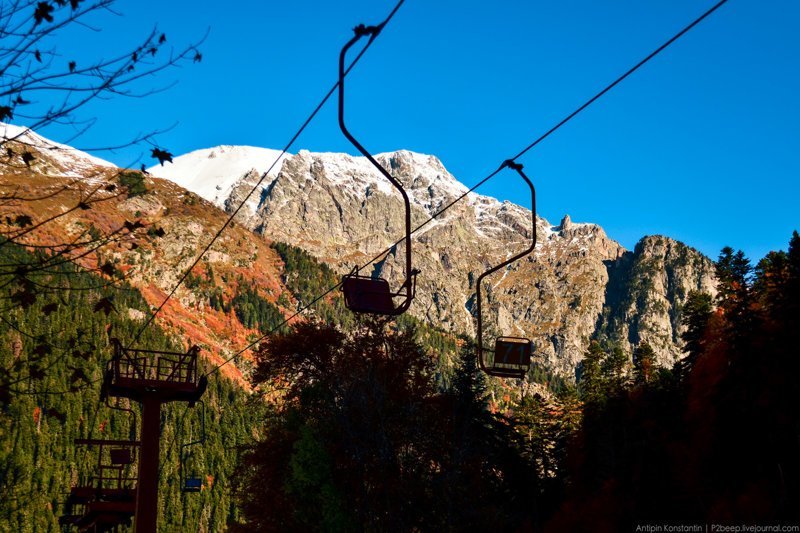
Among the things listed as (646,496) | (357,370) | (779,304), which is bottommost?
(646,496)

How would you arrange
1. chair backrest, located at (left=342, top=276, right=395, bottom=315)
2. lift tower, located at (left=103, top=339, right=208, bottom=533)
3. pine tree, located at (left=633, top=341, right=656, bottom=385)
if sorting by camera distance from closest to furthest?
chair backrest, located at (left=342, top=276, right=395, bottom=315)
lift tower, located at (left=103, top=339, right=208, bottom=533)
pine tree, located at (left=633, top=341, right=656, bottom=385)

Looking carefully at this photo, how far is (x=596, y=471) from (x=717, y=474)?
11.0 meters

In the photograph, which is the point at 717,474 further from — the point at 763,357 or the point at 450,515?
the point at 450,515

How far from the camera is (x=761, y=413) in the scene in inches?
1658

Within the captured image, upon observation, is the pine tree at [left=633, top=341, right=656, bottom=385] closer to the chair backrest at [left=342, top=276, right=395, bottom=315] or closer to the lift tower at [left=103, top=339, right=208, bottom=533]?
the lift tower at [left=103, top=339, right=208, bottom=533]

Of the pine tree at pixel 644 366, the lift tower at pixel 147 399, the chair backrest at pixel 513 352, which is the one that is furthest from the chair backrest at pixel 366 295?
the pine tree at pixel 644 366

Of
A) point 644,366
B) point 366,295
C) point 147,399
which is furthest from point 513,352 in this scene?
point 644,366

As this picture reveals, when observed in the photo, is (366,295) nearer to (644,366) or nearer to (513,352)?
(513,352)

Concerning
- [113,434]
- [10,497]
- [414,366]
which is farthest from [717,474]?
[113,434]

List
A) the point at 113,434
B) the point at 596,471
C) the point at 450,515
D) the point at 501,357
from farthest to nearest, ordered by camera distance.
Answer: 1. the point at 113,434
2. the point at 596,471
3. the point at 450,515
4. the point at 501,357

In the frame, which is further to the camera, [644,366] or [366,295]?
[644,366]

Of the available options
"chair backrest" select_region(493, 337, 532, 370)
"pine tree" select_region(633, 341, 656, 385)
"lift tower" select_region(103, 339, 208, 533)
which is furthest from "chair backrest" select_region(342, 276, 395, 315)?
"pine tree" select_region(633, 341, 656, 385)

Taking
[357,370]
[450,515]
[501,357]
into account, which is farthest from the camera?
[357,370]

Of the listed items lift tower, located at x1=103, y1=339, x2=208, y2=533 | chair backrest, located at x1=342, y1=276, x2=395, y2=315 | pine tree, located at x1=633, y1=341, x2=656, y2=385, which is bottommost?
lift tower, located at x1=103, y1=339, x2=208, y2=533
